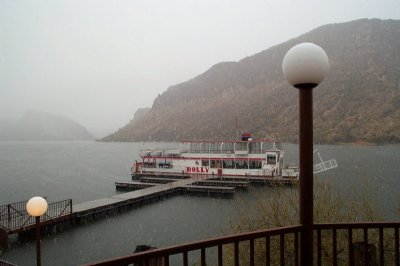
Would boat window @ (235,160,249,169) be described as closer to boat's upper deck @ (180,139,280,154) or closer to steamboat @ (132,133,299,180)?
steamboat @ (132,133,299,180)

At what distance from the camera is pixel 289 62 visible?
154 inches

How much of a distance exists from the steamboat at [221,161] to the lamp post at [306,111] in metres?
34.6

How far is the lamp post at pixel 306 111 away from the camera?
3.69 metres

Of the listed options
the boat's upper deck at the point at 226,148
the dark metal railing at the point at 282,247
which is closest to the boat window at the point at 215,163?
the boat's upper deck at the point at 226,148

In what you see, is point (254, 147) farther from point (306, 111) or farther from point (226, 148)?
point (306, 111)

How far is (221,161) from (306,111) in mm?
38179

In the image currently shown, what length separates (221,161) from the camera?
41.8 meters

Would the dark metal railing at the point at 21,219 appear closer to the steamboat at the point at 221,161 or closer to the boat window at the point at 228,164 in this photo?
the steamboat at the point at 221,161

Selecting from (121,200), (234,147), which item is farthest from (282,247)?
(234,147)

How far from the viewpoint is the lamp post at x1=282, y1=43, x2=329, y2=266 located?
369 cm

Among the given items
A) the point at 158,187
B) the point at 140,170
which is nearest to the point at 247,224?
the point at 158,187

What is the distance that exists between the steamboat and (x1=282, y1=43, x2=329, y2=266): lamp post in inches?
1361

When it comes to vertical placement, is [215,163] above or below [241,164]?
above

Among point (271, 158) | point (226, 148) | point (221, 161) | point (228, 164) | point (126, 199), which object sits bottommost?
point (126, 199)
